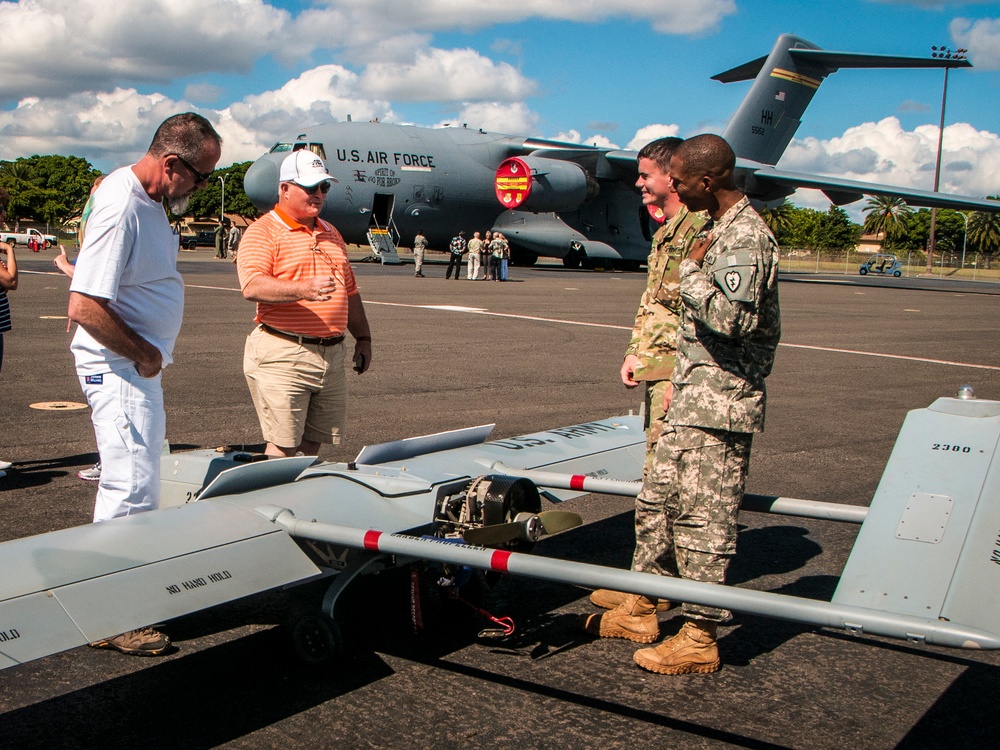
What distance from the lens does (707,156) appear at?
12.0 feet

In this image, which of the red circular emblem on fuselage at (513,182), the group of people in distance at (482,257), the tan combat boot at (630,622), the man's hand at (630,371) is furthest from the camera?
the red circular emblem on fuselage at (513,182)

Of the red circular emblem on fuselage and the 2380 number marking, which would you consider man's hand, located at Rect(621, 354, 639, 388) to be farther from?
the red circular emblem on fuselage

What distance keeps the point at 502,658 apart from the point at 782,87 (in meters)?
37.3

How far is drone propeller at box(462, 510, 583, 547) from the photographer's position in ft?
12.0

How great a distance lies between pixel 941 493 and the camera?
297 centimetres

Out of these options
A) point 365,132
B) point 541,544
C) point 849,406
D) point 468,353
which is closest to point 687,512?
point 541,544

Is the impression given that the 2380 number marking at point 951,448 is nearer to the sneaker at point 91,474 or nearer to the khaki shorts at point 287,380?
the khaki shorts at point 287,380

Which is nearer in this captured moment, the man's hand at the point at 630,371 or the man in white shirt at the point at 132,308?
the man in white shirt at the point at 132,308

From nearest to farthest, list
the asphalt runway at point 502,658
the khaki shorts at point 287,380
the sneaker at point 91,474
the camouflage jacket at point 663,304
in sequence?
the asphalt runway at point 502,658 → the camouflage jacket at point 663,304 → the khaki shorts at point 287,380 → the sneaker at point 91,474

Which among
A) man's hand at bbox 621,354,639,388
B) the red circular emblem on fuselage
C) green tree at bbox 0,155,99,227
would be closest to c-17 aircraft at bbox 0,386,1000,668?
man's hand at bbox 621,354,639,388

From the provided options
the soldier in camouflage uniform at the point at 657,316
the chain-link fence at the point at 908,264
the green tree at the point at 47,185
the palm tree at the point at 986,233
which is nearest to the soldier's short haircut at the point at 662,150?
the soldier in camouflage uniform at the point at 657,316

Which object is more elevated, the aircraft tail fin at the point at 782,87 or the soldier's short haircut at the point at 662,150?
the aircraft tail fin at the point at 782,87

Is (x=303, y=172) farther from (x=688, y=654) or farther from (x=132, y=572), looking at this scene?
(x=688, y=654)

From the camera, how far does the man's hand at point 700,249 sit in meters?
3.74
